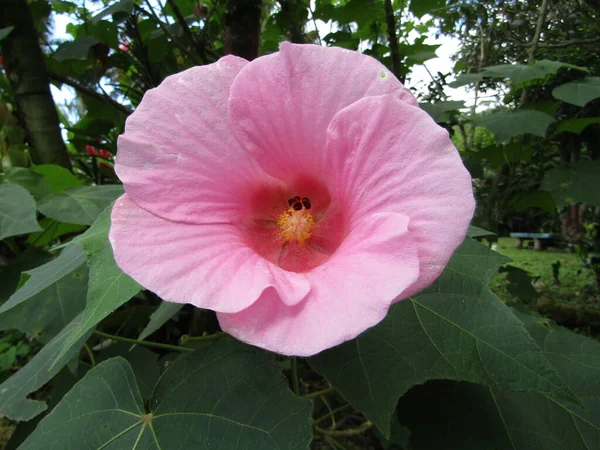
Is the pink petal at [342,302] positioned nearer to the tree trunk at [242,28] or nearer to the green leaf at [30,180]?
the tree trunk at [242,28]

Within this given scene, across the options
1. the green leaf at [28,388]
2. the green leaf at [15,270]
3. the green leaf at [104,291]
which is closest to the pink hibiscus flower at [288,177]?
the green leaf at [104,291]

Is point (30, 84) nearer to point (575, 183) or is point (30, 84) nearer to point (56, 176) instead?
point (56, 176)

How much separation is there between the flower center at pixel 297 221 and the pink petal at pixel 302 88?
0.59ft

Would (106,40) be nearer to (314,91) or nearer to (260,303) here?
(314,91)

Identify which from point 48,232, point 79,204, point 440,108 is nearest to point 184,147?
point 79,204

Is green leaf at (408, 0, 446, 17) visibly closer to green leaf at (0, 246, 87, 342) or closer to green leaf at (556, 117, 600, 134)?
green leaf at (556, 117, 600, 134)

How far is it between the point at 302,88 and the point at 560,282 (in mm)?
5708

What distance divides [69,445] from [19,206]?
0.67 meters

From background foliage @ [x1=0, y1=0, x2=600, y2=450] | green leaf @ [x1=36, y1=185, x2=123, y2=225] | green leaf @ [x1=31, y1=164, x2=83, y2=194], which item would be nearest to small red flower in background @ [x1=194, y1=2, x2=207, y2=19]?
background foliage @ [x1=0, y1=0, x2=600, y2=450]

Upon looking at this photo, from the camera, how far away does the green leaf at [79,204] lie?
1.21 m

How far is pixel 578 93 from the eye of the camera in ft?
6.66

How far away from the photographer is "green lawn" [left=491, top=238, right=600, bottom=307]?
4066 mm

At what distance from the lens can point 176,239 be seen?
0.56 metres

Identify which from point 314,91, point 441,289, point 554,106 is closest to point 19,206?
point 314,91
